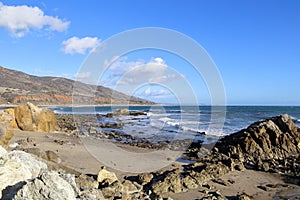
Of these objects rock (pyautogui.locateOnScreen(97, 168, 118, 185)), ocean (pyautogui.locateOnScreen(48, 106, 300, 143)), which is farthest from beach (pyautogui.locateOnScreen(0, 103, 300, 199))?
ocean (pyautogui.locateOnScreen(48, 106, 300, 143))

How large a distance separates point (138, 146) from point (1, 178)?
13.7m

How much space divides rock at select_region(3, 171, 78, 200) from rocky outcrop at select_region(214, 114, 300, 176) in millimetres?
9467

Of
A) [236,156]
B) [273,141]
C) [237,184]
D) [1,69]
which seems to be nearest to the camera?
[237,184]

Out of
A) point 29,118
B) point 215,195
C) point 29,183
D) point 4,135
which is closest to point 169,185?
point 215,195

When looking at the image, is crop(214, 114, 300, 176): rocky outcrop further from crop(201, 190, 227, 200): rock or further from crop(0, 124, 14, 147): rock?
crop(0, 124, 14, 147): rock

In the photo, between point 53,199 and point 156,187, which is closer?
point 53,199

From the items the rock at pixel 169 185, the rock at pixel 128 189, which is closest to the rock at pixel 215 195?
the rock at pixel 169 185

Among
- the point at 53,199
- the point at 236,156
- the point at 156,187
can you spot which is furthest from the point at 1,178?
the point at 236,156

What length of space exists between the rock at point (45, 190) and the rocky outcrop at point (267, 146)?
9.47m

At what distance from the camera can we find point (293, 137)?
15070mm

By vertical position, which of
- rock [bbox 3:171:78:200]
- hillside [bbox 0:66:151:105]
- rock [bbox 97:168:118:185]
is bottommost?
rock [bbox 97:168:118:185]

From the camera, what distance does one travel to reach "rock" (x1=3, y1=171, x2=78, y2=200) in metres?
4.21

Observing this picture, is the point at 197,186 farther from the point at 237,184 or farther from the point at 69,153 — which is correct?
the point at 69,153

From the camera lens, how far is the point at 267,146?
14.2 m
